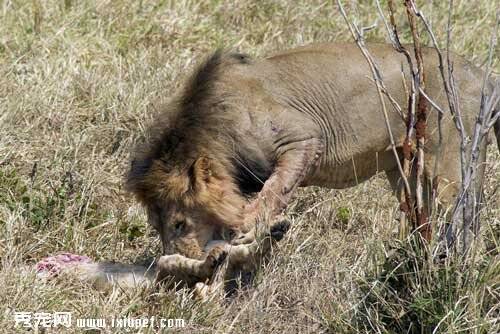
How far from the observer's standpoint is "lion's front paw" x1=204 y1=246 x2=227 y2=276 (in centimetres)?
565

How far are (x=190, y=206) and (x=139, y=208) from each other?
3.18 ft

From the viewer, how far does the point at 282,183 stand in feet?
20.3

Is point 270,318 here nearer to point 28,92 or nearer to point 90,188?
point 90,188

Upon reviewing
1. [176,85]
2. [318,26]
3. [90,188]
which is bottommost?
[90,188]

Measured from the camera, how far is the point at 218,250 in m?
5.65

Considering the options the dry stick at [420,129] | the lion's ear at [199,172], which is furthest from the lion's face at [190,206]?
the dry stick at [420,129]

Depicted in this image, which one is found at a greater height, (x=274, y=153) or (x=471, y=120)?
Answer: (x=471, y=120)

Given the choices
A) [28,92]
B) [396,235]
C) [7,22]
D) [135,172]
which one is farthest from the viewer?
[7,22]

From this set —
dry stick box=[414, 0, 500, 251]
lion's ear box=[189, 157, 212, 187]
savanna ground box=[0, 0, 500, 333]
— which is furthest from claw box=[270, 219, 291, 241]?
dry stick box=[414, 0, 500, 251]

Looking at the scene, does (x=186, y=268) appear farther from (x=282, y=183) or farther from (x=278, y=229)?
(x=282, y=183)

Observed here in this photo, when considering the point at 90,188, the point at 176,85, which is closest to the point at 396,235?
the point at 90,188

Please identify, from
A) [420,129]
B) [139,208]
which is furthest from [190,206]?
[420,129]

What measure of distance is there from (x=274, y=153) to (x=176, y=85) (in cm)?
212

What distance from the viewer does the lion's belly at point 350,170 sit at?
668cm
